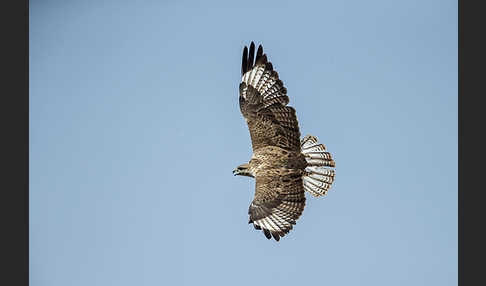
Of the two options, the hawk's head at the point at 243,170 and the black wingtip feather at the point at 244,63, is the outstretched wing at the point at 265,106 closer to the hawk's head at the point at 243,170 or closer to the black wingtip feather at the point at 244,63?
the black wingtip feather at the point at 244,63

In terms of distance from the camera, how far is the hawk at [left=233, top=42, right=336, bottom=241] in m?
3.86

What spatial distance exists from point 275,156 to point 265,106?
0.38m

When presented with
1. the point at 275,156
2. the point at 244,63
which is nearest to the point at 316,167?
the point at 275,156

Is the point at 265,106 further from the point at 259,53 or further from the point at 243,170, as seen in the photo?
the point at 243,170

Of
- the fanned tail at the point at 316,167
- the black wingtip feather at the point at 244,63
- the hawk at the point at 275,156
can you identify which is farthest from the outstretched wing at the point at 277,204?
the black wingtip feather at the point at 244,63

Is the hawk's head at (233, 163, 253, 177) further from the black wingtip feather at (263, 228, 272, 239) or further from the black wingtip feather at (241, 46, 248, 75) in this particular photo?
the black wingtip feather at (241, 46, 248, 75)

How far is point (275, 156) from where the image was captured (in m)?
4.01

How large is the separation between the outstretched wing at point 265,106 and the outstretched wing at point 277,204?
0.26 m

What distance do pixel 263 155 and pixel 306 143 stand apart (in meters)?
0.33

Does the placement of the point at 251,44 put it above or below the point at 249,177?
above

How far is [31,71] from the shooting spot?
20.7ft
